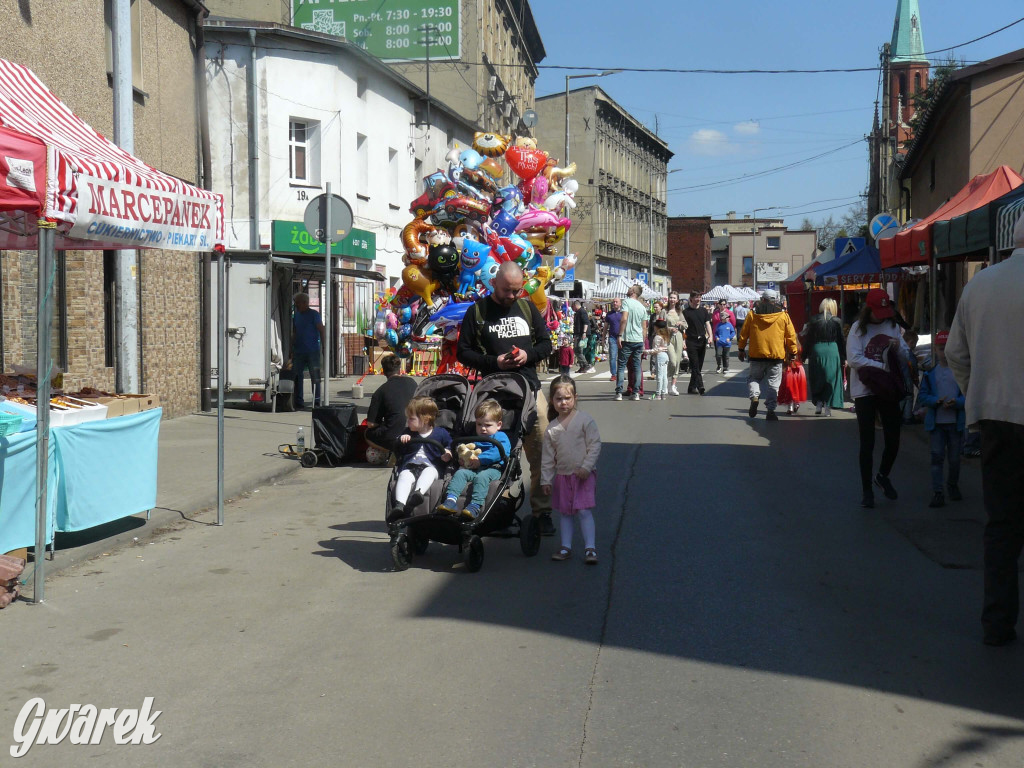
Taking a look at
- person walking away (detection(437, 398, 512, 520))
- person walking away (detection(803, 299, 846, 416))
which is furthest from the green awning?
person walking away (detection(437, 398, 512, 520))

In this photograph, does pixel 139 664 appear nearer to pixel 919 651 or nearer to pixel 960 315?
pixel 919 651

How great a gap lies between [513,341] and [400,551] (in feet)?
6.02

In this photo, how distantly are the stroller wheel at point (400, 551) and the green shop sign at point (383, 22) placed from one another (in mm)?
32216

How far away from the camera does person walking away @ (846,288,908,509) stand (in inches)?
365

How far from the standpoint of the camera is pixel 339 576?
275 inches

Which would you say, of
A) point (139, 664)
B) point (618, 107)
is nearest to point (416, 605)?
point (139, 664)

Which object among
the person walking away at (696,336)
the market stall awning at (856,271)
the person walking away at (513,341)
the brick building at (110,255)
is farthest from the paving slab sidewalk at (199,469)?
the market stall awning at (856,271)

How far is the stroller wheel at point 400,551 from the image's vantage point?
7.00m

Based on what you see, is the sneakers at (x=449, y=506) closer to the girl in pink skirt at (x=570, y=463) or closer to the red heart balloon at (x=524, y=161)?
the girl in pink skirt at (x=570, y=463)

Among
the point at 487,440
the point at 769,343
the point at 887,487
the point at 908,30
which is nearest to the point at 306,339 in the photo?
the point at 769,343

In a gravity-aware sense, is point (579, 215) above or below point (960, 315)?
above

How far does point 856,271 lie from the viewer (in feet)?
74.3

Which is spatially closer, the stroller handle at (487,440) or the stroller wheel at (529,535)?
the stroller handle at (487,440)

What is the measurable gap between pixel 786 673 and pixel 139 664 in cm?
296
